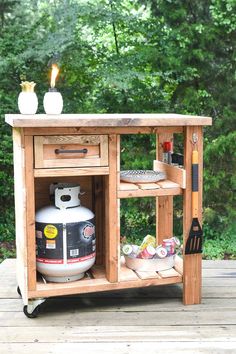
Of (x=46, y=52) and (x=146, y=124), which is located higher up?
(x=46, y=52)

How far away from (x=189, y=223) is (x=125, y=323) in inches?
24.3

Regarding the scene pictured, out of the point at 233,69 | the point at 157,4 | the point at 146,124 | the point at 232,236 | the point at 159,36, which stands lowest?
the point at 232,236

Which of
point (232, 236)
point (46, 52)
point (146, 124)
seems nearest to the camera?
point (146, 124)

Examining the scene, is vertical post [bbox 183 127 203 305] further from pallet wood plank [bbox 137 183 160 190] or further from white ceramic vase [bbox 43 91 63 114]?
white ceramic vase [bbox 43 91 63 114]

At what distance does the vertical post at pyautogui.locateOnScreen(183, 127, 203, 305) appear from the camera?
8.64ft

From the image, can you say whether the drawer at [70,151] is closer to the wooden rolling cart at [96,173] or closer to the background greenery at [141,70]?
the wooden rolling cart at [96,173]

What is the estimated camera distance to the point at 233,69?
4.93 meters

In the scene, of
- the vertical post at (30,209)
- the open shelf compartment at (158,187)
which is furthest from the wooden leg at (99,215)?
the vertical post at (30,209)

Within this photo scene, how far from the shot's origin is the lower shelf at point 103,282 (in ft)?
8.35

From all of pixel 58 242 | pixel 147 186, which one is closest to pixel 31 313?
pixel 58 242

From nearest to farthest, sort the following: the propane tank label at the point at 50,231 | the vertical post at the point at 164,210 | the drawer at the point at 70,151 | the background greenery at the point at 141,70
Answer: the drawer at the point at 70,151
the propane tank label at the point at 50,231
the vertical post at the point at 164,210
the background greenery at the point at 141,70

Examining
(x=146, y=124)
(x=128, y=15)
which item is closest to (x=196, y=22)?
(x=128, y=15)

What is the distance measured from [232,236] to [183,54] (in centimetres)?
182

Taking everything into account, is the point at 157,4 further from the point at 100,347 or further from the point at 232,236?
the point at 100,347
